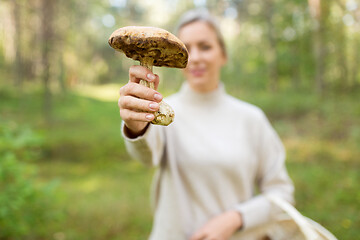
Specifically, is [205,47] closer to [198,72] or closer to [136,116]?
[198,72]

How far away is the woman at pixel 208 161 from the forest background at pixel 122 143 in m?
1.41

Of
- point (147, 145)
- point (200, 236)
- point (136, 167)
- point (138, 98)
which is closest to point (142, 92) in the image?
point (138, 98)

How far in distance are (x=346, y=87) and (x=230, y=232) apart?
12.6 meters

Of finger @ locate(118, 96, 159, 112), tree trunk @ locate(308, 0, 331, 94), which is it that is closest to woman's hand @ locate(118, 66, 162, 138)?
finger @ locate(118, 96, 159, 112)

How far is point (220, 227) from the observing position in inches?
65.8

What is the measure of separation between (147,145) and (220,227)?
0.80 meters

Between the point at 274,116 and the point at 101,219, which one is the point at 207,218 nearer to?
the point at 101,219

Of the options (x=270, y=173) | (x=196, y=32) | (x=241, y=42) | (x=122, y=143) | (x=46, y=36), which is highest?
(x=241, y=42)

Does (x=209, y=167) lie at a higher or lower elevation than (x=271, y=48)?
lower

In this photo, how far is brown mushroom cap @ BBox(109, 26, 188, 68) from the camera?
3.03 ft

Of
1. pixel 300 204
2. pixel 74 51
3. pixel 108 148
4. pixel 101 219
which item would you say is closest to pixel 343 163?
pixel 300 204

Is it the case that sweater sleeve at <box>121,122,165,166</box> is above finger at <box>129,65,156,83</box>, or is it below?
below

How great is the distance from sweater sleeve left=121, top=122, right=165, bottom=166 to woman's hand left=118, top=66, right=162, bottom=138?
0.77 feet

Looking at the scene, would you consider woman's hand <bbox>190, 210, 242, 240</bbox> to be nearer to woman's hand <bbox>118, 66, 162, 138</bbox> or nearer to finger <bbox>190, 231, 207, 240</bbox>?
finger <bbox>190, 231, 207, 240</bbox>
